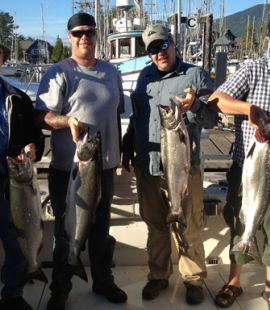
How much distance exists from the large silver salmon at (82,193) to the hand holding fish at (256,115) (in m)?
1.07

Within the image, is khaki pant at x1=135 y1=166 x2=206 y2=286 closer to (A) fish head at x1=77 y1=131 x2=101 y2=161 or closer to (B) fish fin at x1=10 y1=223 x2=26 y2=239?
(A) fish head at x1=77 y1=131 x2=101 y2=161

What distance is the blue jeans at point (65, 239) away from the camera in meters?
3.50

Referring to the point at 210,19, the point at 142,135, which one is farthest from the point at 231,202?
the point at 210,19

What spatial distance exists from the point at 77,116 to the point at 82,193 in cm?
59

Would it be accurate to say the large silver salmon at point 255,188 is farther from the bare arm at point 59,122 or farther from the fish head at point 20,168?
the fish head at point 20,168

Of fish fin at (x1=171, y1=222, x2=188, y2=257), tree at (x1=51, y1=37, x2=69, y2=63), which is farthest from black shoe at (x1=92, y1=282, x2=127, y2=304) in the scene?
tree at (x1=51, y1=37, x2=69, y2=63)

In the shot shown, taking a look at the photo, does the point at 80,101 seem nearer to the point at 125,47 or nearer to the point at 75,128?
the point at 75,128

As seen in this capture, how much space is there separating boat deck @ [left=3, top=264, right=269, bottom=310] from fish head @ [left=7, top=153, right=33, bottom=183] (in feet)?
4.21

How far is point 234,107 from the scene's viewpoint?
10.6 feet

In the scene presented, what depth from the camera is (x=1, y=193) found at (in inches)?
128

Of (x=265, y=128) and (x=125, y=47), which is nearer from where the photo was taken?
(x=265, y=128)

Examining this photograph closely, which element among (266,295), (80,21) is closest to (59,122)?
(80,21)

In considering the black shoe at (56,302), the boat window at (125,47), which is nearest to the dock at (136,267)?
the black shoe at (56,302)

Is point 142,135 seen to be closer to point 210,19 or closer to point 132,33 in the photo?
point 210,19
